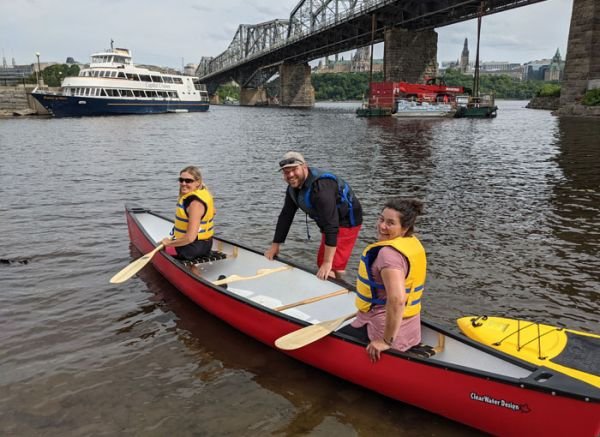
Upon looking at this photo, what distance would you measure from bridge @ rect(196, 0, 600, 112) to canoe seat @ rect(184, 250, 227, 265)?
4950 centimetres

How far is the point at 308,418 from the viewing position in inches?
182

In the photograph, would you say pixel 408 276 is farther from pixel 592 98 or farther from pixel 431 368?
pixel 592 98

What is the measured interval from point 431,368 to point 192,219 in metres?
3.98

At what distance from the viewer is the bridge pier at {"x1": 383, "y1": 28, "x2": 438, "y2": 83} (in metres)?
70.7

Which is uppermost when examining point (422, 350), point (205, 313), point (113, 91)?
point (113, 91)

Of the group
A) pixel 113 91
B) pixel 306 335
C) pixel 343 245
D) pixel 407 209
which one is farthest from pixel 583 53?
pixel 113 91

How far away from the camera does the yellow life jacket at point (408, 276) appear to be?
158 inches

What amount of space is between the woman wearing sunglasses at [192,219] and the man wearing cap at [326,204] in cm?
133

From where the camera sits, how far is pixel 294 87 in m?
114

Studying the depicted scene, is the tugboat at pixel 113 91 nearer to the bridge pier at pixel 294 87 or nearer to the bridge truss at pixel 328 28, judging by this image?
the bridge truss at pixel 328 28

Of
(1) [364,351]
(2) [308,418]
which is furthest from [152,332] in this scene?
(1) [364,351]

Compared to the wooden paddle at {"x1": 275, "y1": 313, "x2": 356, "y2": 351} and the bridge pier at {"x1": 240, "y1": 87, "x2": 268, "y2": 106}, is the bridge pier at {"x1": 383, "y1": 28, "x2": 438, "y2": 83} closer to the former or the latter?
the wooden paddle at {"x1": 275, "y1": 313, "x2": 356, "y2": 351}

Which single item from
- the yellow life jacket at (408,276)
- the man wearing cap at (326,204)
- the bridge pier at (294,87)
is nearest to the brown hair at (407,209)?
the yellow life jacket at (408,276)

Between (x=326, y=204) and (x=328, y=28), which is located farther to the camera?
(x=328, y=28)
